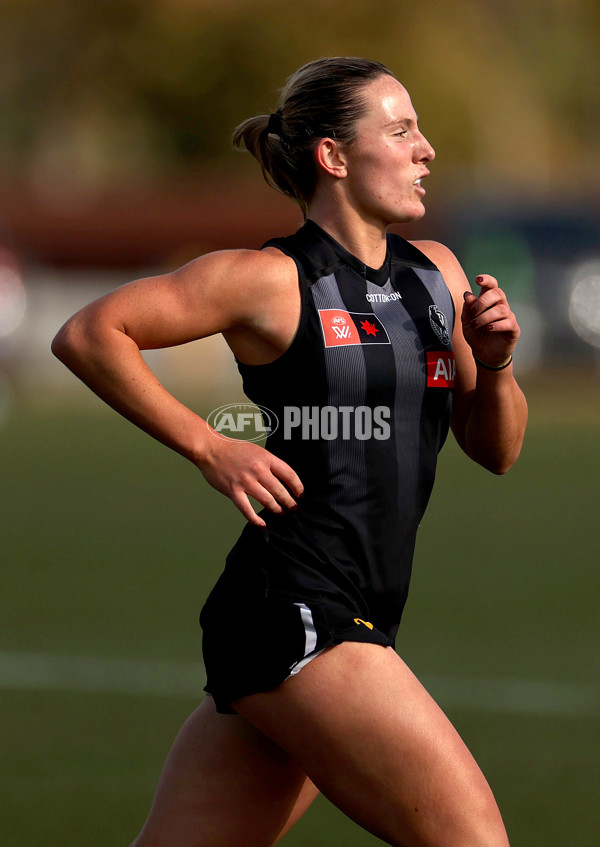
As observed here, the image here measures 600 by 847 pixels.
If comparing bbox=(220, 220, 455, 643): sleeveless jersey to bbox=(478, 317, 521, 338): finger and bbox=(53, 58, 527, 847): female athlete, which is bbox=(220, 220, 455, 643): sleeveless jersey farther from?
bbox=(478, 317, 521, 338): finger

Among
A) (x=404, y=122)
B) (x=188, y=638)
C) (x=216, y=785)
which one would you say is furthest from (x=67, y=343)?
(x=188, y=638)

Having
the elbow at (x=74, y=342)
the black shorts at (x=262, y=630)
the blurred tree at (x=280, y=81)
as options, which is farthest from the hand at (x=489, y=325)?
the blurred tree at (x=280, y=81)

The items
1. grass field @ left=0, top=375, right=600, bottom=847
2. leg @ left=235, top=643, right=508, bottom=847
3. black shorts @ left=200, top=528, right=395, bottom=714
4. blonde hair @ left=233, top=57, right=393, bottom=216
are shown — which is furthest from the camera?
grass field @ left=0, top=375, right=600, bottom=847

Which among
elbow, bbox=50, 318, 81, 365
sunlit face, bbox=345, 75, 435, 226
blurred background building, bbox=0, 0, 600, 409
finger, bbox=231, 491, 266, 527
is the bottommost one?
finger, bbox=231, 491, 266, 527

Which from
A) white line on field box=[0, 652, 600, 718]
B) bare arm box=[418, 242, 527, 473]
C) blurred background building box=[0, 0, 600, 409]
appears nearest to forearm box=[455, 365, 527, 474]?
bare arm box=[418, 242, 527, 473]

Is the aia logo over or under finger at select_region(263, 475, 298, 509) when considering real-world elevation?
over

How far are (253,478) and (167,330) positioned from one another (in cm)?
40

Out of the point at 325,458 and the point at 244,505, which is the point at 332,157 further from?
the point at 244,505

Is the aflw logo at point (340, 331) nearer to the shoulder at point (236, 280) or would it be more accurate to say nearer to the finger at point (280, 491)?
the shoulder at point (236, 280)

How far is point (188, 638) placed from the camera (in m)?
7.09

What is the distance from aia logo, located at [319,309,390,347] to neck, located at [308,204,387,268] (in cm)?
19

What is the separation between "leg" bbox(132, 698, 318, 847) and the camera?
10.3 feet

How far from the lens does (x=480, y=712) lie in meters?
5.88

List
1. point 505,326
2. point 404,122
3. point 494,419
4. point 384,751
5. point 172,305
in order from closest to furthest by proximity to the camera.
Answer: point 384,751 → point 172,305 → point 505,326 → point 404,122 → point 494,419
